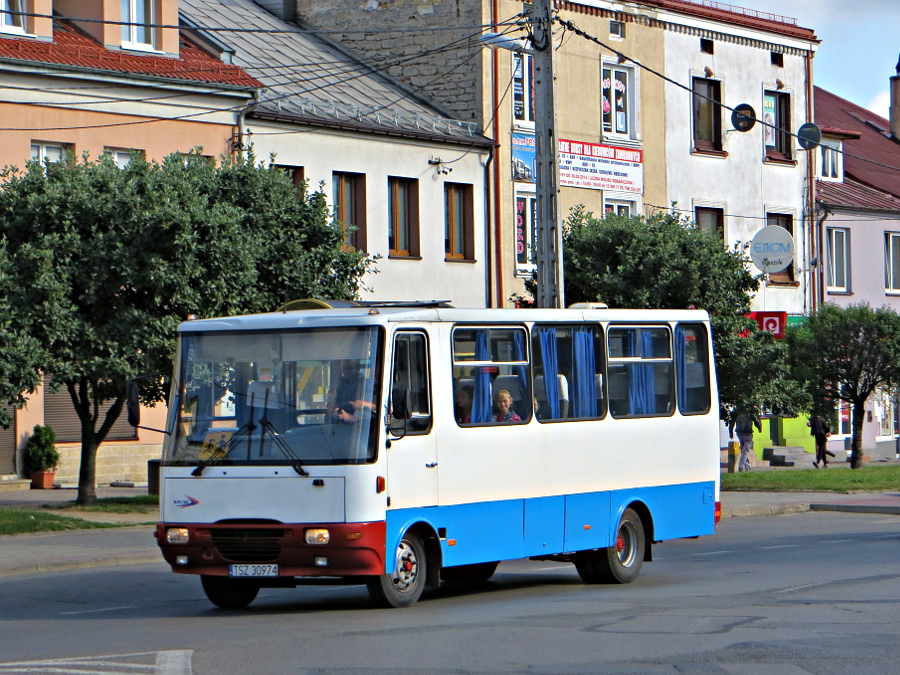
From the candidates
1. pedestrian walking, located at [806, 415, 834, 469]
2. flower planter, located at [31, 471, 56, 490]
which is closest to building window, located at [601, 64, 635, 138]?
pedestrian walking, located at [806, 415, 834, 469]

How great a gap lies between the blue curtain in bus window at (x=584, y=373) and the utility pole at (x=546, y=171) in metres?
6.18

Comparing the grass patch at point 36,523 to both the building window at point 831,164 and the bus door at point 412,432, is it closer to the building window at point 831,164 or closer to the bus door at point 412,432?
the bus door at point 412,432

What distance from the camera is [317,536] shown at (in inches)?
486

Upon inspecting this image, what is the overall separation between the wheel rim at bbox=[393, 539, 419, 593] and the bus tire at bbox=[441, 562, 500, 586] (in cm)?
225

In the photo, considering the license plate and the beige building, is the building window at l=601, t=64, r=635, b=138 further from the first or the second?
the license plate

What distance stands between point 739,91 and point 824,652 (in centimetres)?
3531

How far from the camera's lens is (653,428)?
1553 centimetres

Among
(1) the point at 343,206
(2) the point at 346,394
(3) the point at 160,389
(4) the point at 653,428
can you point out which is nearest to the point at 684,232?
(1) the point at 343,206

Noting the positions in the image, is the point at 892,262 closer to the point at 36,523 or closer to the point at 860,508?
the point at 860,508

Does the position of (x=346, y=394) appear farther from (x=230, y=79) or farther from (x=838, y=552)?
(x=230, y=79)

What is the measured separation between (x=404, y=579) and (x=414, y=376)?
1685 millimetres

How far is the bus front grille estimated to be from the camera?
41.0ft

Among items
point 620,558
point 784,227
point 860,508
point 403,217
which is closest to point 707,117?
point 784,227

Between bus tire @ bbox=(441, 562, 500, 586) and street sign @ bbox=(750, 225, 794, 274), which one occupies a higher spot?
street sign @ bbox=(750, 225, 794, 274)
